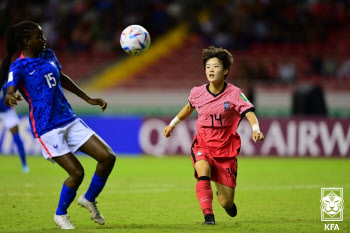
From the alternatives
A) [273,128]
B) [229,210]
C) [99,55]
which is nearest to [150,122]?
[273,128]

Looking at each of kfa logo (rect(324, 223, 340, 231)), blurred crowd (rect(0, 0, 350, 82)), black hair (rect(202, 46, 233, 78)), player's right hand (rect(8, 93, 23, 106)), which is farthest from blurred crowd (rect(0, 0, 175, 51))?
kfa logo (rect(324, 223, 340, 231))

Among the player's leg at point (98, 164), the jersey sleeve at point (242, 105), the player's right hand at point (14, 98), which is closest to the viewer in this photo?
the player's right hand at point (14, 98)

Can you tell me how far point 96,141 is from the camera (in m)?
7.09

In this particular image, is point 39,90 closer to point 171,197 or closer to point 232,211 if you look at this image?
point 232,211

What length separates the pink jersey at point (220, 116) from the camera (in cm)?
748

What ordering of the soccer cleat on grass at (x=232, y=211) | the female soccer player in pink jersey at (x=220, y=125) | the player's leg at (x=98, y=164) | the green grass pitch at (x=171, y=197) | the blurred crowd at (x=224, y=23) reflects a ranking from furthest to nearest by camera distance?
the blurred crowd at (x=224, y=23)
the soccer cleat on grass at (x=232, y=211)
the female soccer player in pink jersey at (x=220, y=125)
the green grass pitch at (x=171, y=197)
the player's leg at (x=98, y=164)

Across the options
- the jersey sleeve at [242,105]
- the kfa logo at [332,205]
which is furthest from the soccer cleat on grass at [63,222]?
the kfa logo at [332,205]

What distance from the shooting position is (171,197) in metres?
10.0

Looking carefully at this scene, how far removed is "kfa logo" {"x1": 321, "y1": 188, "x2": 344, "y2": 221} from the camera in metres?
7.78

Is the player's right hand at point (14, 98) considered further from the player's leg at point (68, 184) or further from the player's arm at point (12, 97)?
the player's leg at point (68, 184)

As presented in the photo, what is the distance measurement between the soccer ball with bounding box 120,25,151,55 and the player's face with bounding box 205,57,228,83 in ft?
3.17

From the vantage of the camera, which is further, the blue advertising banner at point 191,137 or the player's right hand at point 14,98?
the blue advertising banner at point 191,137

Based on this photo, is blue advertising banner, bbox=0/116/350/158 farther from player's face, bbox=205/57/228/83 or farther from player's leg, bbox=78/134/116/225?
player's leg, bbox=78/134/116/225

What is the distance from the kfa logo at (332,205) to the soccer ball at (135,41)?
289 cm
